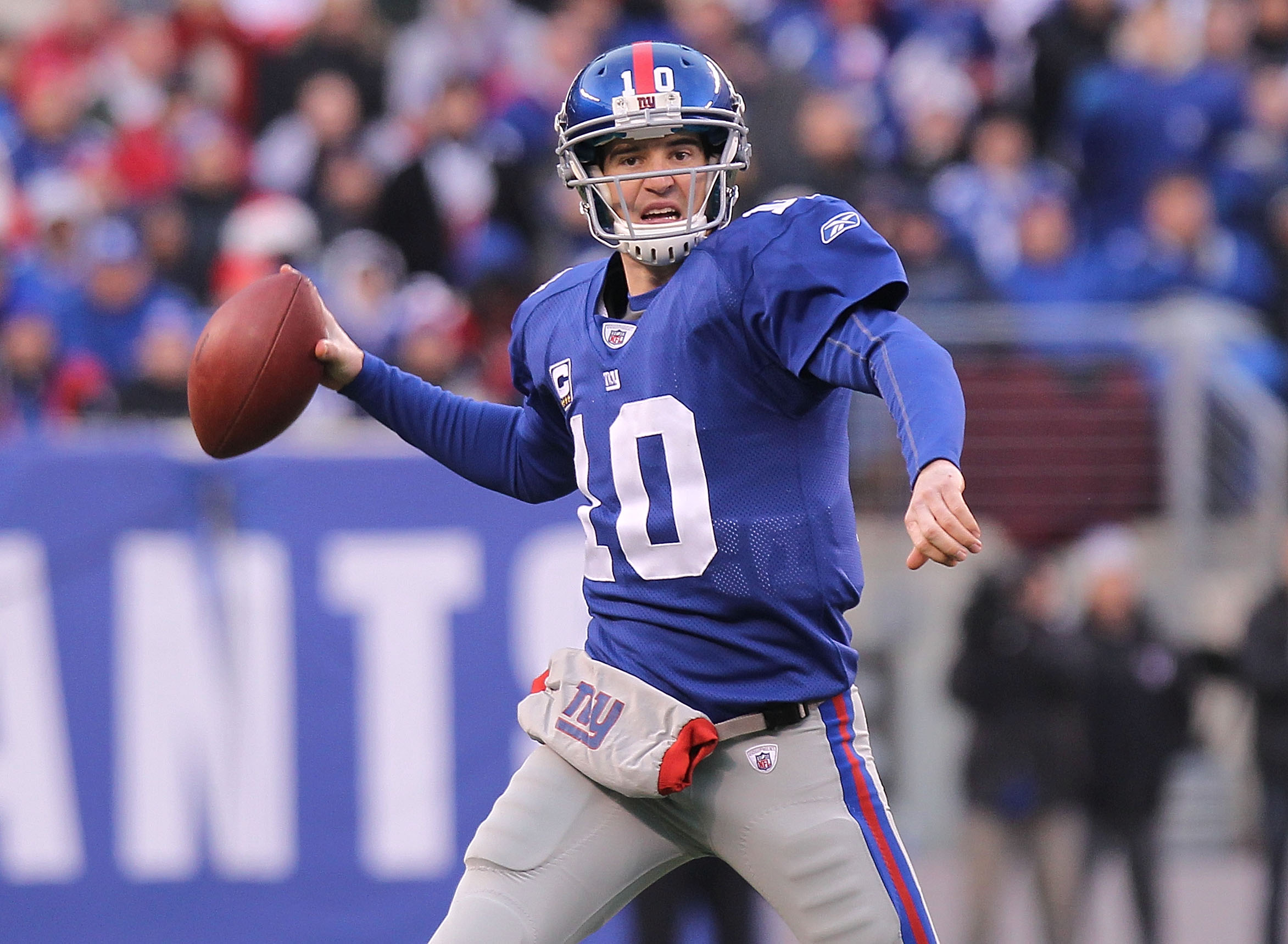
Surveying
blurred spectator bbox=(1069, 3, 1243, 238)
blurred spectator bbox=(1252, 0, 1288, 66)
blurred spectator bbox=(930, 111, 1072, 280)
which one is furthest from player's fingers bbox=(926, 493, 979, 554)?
blurred spectator bbox=(1252, 0, 1288, 66)

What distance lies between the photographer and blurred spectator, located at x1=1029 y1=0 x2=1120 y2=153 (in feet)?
30.7

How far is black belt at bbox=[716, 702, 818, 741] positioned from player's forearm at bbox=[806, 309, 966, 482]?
546 millimetres

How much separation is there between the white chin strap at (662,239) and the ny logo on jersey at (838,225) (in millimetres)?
254

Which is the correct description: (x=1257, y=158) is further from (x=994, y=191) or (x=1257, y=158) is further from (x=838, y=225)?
(x=838, y=225)

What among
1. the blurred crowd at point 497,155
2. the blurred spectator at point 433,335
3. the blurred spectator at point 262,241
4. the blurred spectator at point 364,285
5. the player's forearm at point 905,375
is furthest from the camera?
the blurred spectator at point 262,241

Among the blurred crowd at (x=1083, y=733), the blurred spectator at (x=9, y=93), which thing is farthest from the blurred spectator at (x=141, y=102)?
the blurred crowd at (x=1083, y=733)

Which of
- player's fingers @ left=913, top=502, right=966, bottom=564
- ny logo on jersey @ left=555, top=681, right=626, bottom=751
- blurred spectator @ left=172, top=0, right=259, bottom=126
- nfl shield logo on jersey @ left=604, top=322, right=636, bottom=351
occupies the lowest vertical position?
ny logo on jersey @ left=555, top=681, right=626, bottom=751

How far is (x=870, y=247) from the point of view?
Result: 2.98m

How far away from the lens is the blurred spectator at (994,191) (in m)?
8.31

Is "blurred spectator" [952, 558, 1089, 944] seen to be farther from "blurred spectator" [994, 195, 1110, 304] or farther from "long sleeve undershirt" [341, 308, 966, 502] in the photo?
"long sleeve undershirt" [341, 308, 966, 502]

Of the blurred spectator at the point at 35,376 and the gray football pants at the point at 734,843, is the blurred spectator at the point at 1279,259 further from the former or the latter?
the gray football pants at the point at 734,843

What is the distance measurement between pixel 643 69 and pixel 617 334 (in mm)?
459

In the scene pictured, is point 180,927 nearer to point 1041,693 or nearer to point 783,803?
point 1041,693

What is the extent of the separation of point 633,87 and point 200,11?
6.70m
